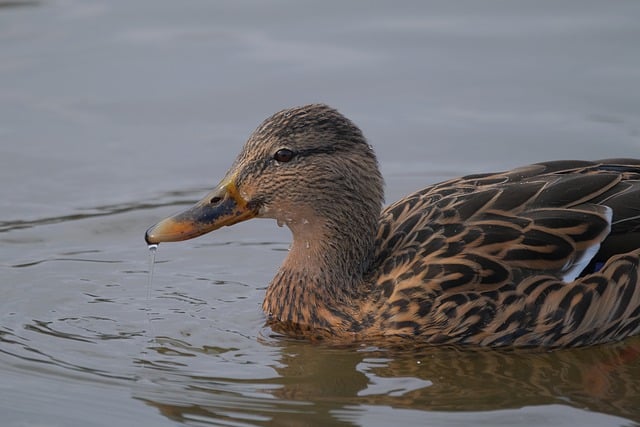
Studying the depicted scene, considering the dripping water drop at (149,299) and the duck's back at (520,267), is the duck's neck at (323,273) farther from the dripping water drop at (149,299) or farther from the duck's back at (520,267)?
the dripping water drop at (149,299)

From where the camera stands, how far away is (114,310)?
10109 mm

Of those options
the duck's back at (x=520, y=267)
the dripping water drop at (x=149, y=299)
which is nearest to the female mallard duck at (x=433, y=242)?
the duck's back at (x=520, y=267)

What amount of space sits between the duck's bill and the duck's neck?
0.51 metres

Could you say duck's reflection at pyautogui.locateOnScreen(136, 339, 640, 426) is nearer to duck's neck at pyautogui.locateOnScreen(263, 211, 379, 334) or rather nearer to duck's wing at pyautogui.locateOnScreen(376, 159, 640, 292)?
duck's neck at pyautogui.locateOnScreen(263, 211, 379, 334)

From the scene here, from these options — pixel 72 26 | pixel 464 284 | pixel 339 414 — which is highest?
pixel 72 26

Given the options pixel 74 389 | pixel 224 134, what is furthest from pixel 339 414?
pixel 224 134

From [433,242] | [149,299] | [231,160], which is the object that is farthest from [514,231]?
[231,160]

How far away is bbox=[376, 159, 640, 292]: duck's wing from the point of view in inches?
370

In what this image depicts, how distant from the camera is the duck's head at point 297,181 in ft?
31.7

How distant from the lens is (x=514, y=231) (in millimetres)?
9445

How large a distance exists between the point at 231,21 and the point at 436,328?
7157mm

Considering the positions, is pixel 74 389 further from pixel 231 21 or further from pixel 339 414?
pixel 231 21

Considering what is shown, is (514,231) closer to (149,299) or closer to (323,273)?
(323,273)

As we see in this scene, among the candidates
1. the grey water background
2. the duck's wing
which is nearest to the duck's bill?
the grey water background
